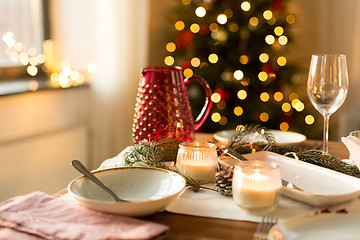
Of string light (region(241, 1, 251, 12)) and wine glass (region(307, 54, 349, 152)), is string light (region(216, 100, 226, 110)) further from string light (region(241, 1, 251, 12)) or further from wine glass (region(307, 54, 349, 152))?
wine glass (region(307, 54, 349, 152))

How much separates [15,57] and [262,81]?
1398mm

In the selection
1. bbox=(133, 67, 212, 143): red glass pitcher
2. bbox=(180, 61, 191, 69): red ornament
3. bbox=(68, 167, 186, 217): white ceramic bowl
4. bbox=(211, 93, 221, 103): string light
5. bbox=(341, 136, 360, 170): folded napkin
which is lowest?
bbox=(68, 167, 186, 217): white ceramic bowl

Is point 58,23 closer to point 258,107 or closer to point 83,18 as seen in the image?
point 83,18

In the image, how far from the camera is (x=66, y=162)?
2.12m

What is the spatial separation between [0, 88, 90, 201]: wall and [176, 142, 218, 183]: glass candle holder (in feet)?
3.87

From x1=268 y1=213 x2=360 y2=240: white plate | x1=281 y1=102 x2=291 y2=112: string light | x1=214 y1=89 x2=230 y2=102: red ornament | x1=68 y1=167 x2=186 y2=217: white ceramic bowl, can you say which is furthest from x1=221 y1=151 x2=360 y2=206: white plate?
x1=281 y1=102 x2=291 y2=112: string light

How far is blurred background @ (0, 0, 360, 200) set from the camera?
1971mm

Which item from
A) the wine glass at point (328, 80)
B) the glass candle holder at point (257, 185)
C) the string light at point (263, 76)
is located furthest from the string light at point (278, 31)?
the glass candle holder at point (257, 185)

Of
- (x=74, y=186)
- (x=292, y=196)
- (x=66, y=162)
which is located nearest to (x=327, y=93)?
(x=292, y=196)

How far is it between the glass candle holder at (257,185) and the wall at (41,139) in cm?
134

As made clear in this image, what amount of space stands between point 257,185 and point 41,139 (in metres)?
1.48

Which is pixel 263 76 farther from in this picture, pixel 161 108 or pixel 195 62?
pixel 161 108

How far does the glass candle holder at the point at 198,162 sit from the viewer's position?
0.81 meters

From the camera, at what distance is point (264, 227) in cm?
61
